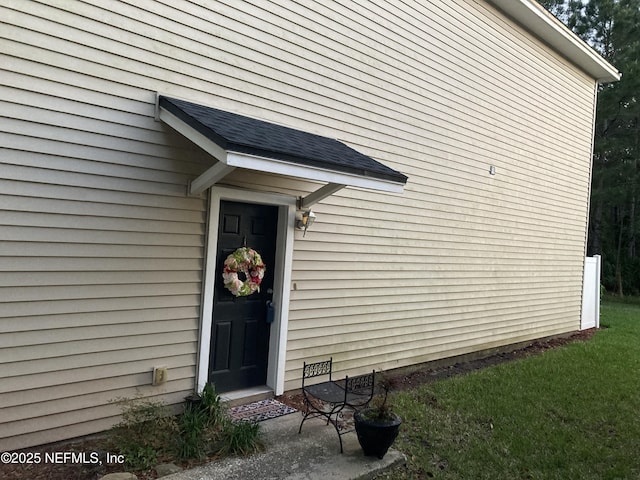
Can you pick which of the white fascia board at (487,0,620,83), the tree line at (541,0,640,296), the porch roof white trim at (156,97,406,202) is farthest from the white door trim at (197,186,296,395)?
the tree line at (541,0,640,296)

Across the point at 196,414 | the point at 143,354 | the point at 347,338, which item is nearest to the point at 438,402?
the point at 347,338

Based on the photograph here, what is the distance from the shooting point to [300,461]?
11.2 ft

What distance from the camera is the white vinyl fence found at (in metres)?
10.0

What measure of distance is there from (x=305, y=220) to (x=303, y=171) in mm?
→ 1104

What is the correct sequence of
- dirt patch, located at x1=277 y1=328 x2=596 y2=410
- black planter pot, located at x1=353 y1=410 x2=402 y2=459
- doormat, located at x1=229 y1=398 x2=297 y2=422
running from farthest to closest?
dirt patch, located at x1=277 y1=328 x2=596 y2=410
doormat, located at x1=229 y1=398 x2=297 y2=422
black planter pot, located at x1=353 y1=410 x2=402 y2=459

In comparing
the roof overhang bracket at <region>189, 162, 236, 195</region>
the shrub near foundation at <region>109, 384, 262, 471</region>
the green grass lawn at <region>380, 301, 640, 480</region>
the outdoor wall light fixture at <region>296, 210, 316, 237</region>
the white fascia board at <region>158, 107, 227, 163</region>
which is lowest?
the green grass lawn at <region>380, 301, 640, 480</region>

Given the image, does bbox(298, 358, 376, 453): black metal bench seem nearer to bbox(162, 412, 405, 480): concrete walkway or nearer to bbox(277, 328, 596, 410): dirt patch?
bbox(162, 412, 405, 480): concrete walkway

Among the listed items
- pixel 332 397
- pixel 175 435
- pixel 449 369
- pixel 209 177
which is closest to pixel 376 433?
pixel 332 397

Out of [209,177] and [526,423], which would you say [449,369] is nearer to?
[526,423]

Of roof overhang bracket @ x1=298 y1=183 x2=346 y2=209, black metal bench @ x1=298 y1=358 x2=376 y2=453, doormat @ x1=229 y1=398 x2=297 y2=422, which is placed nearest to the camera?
black metal bench @ x1=298 y1=358 x2=376 y2=453

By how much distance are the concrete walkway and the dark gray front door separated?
66cm

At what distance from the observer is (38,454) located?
3227 millimetres

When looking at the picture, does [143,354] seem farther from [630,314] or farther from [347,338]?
[630,314]

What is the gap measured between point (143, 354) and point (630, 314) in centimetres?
1360
